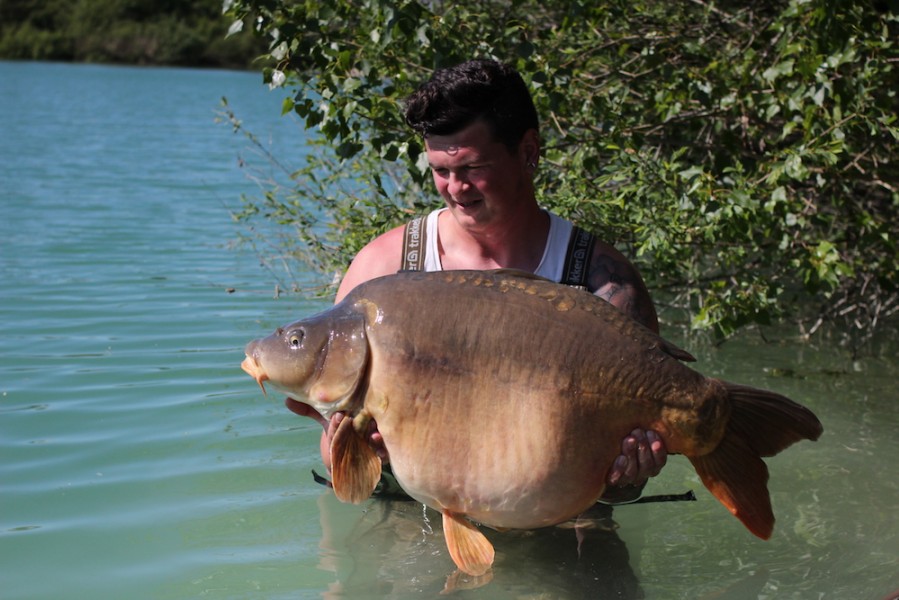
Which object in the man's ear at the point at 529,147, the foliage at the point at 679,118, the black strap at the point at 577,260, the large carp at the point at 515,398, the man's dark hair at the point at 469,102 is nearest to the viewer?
the large carp at the point at 515,398

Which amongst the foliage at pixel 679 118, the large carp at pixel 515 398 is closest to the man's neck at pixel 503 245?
the large carp at pixel 515 398

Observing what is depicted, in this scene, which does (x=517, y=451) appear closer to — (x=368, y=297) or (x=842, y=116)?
(x=368, y=297)

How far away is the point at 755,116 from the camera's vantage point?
5820 mm

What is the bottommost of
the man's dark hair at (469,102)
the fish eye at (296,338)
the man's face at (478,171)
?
the fish eye at (296,338)

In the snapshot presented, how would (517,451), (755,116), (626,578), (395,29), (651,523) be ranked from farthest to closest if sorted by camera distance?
(755,116) → (395,29) → (651,523) → (626,578) → (517,451)

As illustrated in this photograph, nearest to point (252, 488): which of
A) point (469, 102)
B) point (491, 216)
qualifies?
point (491, 216)

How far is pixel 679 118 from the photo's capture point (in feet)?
18.7

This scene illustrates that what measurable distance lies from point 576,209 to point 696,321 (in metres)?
0.80

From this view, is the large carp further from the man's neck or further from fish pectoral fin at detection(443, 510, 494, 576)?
the man's neck

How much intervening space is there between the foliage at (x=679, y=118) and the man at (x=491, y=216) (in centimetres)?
138

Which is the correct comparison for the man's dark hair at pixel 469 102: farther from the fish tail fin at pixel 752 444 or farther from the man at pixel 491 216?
the fish tail fin at pixel 752 444

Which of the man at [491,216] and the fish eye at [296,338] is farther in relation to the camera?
the man at [491,216]

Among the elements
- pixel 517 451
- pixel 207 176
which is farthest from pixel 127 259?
pixel 517 451

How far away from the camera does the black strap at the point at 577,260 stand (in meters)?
3.40
